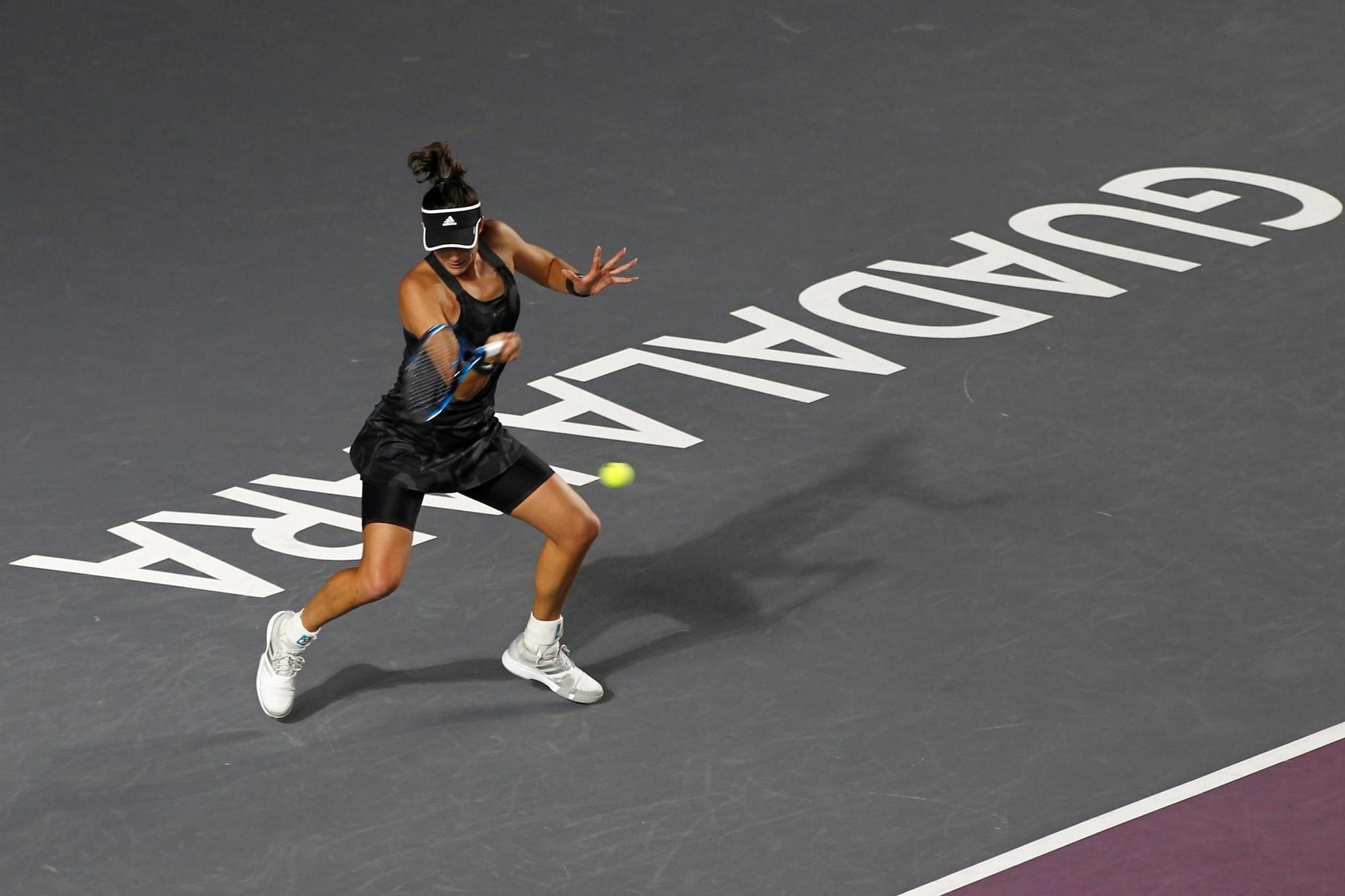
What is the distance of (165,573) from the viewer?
26.7ft

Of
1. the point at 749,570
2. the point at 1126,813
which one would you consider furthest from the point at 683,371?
the point at 1126,813

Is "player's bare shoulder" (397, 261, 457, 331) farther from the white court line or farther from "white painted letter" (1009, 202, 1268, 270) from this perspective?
"white painted letter" (1009, 202, 1268, 270)

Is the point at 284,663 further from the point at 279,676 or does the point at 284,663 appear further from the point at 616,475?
the point at 616,475

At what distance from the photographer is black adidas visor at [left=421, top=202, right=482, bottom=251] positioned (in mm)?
6648

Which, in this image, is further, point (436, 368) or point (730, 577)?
point (730, 577)

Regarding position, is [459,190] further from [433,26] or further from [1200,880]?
[433,26]

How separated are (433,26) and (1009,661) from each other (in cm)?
838

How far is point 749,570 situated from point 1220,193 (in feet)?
15.2

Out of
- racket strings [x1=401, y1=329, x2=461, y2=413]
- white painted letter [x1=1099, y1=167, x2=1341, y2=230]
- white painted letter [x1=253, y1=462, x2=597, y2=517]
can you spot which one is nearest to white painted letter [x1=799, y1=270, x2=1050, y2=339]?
white painted letter [x1=1099, y1=167, x2=1341, y2=230]

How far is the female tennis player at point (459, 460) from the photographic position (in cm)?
A: 670

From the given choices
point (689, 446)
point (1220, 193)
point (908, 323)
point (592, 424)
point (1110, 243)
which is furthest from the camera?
point (1220, 193)

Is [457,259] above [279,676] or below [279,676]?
above

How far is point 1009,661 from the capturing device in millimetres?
7336

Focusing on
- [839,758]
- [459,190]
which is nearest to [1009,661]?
[839,758]
